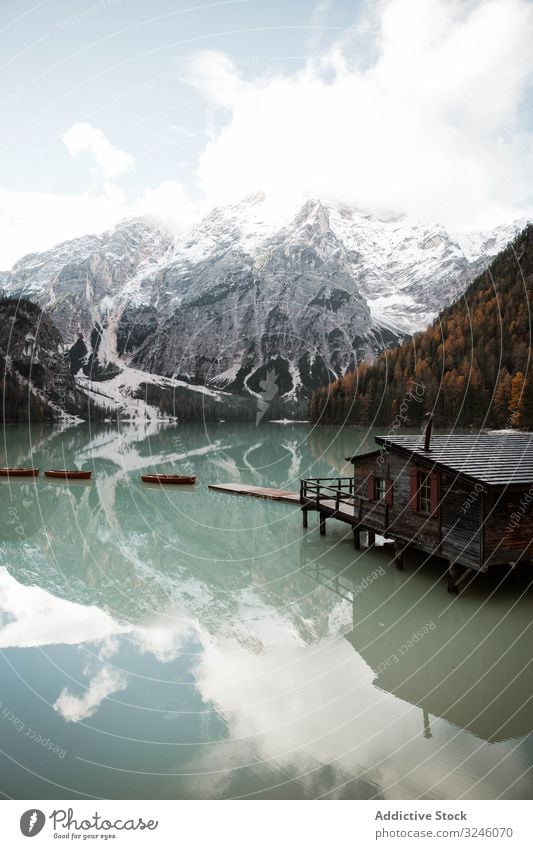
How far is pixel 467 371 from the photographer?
102 m

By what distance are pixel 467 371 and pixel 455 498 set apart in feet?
299

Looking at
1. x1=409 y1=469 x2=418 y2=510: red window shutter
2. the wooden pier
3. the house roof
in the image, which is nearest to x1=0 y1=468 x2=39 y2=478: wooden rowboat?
the wooden pier

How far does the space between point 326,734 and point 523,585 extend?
941 cm

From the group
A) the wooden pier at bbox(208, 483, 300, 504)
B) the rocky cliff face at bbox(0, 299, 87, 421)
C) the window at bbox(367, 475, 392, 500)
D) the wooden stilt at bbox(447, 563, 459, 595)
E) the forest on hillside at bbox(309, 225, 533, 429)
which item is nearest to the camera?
the wooden stilt at bbox(447, 563, 459, 595)

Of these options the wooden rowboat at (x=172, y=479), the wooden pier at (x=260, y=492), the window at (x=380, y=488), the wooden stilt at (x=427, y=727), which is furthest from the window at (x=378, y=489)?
the wooden rowboat at (x=172, y=479)

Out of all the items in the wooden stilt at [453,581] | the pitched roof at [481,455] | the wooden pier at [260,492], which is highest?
the pitched roof at [481,455]

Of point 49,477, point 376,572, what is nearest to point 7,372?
point 49,477

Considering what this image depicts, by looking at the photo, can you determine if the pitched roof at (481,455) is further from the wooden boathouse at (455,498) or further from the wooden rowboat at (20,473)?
the wooden rowboat at (20,473)

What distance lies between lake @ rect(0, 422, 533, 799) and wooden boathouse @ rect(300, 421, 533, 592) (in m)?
1.28

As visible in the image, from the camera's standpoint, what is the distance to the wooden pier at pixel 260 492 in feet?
104

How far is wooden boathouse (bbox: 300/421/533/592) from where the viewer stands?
15562 mm

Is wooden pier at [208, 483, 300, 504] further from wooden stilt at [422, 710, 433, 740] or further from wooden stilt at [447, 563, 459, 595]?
wooden stilt at [422, 710, 433, 740]

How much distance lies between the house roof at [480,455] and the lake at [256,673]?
3.25 meters
